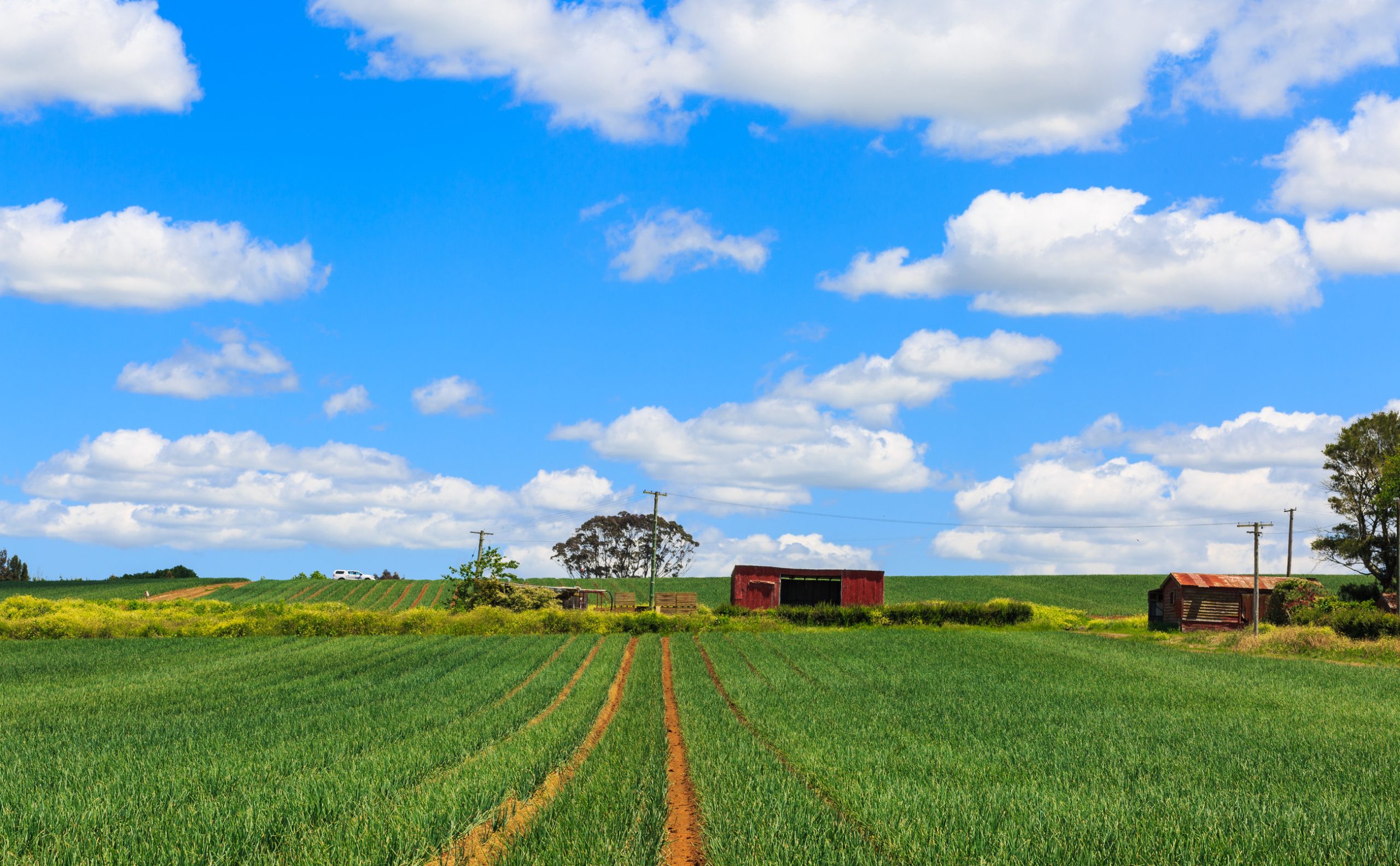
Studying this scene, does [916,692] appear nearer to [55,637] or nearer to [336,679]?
[336,679]

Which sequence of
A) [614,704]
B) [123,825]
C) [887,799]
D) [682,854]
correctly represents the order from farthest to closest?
[614,704] < [887,799] < [123,825] < [682,854]

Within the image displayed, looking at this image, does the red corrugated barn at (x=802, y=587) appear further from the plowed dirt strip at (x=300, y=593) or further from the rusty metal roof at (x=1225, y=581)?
the plowed dirt strip at (x=300, y=593)

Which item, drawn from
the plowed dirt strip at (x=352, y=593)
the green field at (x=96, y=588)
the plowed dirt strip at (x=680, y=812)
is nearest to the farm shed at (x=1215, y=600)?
the plowed dirt strip at (x=680, y=812)

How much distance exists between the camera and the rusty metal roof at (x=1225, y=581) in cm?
6538

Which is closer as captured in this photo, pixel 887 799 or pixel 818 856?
pixel 818 856

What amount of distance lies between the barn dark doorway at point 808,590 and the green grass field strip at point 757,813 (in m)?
56.6

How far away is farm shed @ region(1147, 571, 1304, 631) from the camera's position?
64688mm

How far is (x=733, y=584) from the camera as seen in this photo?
2874 inches

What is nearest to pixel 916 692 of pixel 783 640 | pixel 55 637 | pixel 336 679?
pixel 336 679

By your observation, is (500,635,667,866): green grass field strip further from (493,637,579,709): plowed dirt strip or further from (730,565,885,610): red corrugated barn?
(730,565,885,610): red corrugated barn

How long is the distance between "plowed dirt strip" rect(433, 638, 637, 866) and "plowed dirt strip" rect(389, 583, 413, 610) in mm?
77300

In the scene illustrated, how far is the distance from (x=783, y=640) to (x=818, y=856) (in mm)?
37323

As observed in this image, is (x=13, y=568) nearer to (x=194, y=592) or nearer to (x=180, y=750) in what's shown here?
(x=194, y=592)

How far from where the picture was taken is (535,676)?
28.7m
